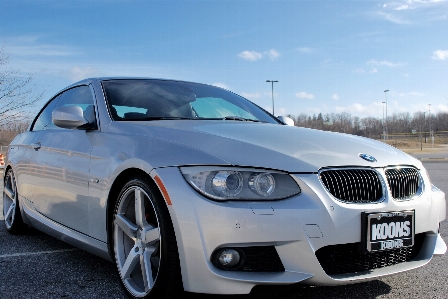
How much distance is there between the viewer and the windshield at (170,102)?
11.1ft

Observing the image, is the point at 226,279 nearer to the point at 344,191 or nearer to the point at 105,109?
the point at 344,191

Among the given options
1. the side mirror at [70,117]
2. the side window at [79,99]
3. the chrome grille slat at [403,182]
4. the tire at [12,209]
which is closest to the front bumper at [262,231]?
the chrome grille slat at [403,182]

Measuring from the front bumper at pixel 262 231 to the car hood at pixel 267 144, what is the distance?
0.16 meters

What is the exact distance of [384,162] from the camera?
8.80 feet

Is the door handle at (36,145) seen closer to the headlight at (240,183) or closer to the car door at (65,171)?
Result: the car door at (65,171)

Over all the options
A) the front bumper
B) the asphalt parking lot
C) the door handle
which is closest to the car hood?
the front bumper

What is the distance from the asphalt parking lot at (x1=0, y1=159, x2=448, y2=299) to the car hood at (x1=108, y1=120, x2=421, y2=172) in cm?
66

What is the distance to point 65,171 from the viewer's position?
3465 mm

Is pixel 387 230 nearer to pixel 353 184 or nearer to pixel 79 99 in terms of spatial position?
pixel 353 184

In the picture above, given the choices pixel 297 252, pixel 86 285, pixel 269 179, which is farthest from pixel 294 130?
pixel 86 285

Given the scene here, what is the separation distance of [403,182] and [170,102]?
5.88 feet

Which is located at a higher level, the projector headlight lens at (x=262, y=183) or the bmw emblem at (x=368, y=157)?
the bmw emblem at (x=368, y=157)

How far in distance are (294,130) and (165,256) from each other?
1256 mm

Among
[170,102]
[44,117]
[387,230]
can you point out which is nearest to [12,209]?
[44,117]
